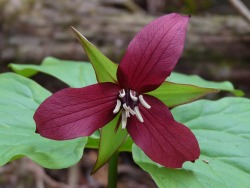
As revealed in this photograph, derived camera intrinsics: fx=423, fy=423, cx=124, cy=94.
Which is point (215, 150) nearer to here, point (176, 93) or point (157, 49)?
point (176, 93)

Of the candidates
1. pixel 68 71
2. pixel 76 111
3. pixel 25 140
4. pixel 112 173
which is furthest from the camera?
pixel 68 71

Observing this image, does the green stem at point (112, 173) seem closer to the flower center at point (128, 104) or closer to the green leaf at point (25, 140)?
the green leaf at point (25, 140)

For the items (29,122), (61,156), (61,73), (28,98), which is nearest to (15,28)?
(61,73)

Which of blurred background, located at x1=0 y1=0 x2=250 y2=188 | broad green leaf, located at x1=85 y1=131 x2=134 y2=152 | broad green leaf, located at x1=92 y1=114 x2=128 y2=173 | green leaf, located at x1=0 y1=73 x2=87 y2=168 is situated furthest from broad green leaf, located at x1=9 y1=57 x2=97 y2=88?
blurred background, located at x1=0 y1=0 x2=250 y2=188

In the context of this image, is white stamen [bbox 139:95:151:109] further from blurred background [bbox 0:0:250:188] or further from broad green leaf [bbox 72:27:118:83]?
blurred background [bbox 0:0:250:188]

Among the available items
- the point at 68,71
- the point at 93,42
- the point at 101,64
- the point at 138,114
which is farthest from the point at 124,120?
the point at 93,42

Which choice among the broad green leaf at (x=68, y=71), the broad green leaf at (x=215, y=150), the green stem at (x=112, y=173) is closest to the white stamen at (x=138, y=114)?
the broad green leaf at (x=215, y=150)
